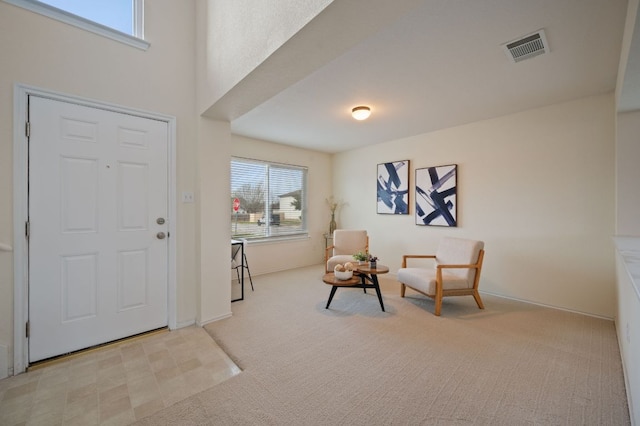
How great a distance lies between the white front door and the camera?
2.01 meters

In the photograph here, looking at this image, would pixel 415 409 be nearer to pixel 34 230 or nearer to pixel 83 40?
pixel 34 230

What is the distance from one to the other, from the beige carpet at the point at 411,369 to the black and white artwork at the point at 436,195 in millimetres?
1479

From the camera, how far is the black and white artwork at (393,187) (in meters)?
4.66

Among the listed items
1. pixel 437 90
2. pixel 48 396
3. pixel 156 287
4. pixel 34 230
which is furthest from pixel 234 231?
pixel 437 90

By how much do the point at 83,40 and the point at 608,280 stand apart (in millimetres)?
5699

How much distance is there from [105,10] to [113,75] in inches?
23.0

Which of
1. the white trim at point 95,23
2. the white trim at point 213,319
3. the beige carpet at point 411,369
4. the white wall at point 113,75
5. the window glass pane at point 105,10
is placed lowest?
the beige carpet at point 411,369

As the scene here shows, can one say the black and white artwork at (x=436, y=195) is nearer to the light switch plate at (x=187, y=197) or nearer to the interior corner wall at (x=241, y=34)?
the interior corner wall at (x=241, y=34)

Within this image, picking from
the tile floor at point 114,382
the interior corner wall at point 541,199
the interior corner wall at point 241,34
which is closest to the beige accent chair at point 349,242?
the interior corner wall at point 541,199

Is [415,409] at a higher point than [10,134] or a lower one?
lower

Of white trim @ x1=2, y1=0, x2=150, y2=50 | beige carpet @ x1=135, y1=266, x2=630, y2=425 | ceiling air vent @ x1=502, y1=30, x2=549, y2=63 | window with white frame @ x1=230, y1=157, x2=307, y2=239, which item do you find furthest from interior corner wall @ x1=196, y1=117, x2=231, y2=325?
ceiling air vent @ x1=502, y1=30, x2=549, y2=63

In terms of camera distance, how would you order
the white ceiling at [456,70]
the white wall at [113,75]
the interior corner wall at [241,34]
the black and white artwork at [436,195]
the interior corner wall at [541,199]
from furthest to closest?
1. the black and white artwork at [436,195]
2. the interior corner wall at [541,199]
3. the white wall at [113,75]
4. the white ceiling at [456,70]
5. the interior corner wall at [241,34]

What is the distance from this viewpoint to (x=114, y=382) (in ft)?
5.99

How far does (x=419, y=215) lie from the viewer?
4477 millimetres
